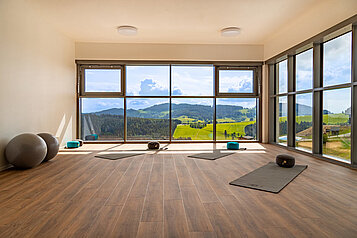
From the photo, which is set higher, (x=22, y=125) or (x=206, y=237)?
(x=22, y=125)

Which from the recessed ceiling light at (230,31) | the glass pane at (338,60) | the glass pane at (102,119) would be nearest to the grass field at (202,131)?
the glass pane at (102,119)

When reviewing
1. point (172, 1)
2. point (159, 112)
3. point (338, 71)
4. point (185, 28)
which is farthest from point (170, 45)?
point (338, 71)

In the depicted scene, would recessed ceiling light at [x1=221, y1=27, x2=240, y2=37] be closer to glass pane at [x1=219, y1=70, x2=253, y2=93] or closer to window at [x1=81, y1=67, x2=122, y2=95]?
glass pane at [x1=219, y1=70, x2=253, y2=93]

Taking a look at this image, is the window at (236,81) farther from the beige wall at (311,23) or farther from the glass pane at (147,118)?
the glass pane at (147,118)

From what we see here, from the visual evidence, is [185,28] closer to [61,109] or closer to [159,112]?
[159,112]

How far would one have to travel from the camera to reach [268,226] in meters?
1.68

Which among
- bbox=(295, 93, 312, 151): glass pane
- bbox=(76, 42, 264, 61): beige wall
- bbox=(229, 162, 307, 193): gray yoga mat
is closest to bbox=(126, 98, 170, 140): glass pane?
bbox=(76, 42, 264, 61): beige wall

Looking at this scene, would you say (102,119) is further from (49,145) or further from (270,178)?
(270,178)

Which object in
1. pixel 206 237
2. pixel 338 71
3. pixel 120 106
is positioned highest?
pixel 338 71

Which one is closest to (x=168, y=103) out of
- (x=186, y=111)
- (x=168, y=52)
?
(x=186, y=111)

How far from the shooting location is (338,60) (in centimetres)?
380

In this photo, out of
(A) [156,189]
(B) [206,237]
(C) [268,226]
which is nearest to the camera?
(B) [206,237]

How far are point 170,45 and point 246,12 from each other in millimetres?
2399

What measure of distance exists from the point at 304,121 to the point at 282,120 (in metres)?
0.92
